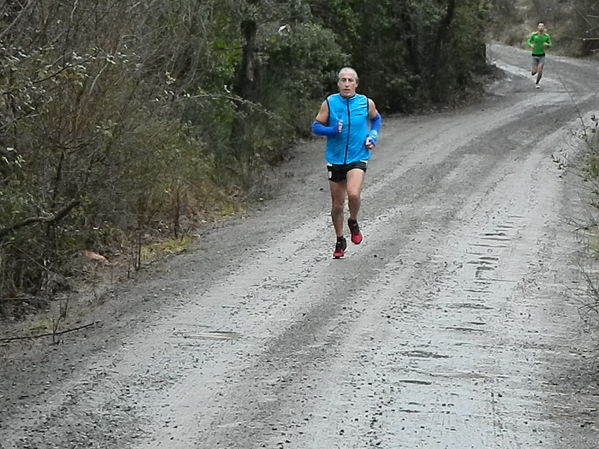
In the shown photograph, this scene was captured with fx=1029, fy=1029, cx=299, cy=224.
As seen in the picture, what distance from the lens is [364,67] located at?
27.9 m

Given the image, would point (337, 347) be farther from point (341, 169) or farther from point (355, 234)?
point (355, 234)

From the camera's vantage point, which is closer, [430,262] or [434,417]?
[434,417]

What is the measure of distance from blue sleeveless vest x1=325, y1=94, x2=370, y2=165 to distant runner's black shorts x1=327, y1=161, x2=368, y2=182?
0.04m

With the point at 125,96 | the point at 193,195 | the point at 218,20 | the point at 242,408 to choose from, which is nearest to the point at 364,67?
the point at 218,20

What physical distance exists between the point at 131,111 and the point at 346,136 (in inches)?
99.3

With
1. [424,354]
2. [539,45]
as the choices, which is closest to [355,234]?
[424,354]

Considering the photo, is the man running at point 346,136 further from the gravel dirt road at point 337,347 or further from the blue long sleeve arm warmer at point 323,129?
the gravel dirt road at point 337,347

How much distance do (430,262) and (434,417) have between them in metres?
4.60

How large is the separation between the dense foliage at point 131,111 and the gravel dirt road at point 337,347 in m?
0.95

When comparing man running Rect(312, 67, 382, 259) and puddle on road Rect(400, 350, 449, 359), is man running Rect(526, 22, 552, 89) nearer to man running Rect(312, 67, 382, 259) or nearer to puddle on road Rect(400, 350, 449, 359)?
man running Rect(312, 67, 382, 259)

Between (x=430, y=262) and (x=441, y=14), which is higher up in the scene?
(x=441, y=14)

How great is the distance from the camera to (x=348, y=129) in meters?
10.4

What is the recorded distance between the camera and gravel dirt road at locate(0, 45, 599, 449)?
6.00m

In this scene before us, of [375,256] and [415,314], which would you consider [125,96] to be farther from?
[415,314]
